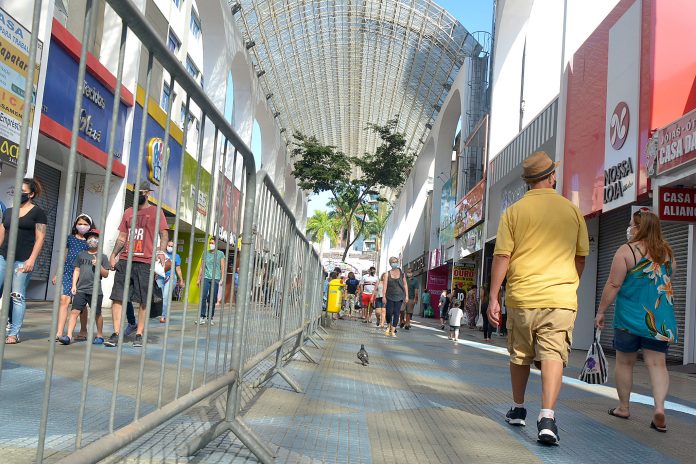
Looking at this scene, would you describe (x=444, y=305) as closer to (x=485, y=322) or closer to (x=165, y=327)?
(x=485, y=322)

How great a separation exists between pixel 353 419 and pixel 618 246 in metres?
12.4

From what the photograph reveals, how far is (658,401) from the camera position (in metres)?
5.10

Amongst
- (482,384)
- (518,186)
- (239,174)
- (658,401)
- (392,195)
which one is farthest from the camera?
(392,195)

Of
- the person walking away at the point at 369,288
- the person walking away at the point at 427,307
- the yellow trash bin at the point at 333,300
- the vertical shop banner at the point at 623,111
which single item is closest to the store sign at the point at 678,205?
the vertical shop banner at the point at 623,111

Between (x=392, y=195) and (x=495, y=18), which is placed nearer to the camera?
(x=495, y=18)

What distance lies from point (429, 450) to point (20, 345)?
3275 millimetres

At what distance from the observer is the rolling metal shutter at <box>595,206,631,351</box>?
15312 mm

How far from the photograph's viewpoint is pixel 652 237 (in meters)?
5.38

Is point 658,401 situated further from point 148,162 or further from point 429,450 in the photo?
point 148,162

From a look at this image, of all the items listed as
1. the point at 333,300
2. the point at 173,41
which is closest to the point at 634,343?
the point at 333,300

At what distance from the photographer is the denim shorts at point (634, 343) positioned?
17.1 feet

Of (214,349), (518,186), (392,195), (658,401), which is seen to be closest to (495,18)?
(518,186)

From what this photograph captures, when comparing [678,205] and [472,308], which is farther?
[472,308]

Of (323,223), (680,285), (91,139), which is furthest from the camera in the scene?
(323,223)
